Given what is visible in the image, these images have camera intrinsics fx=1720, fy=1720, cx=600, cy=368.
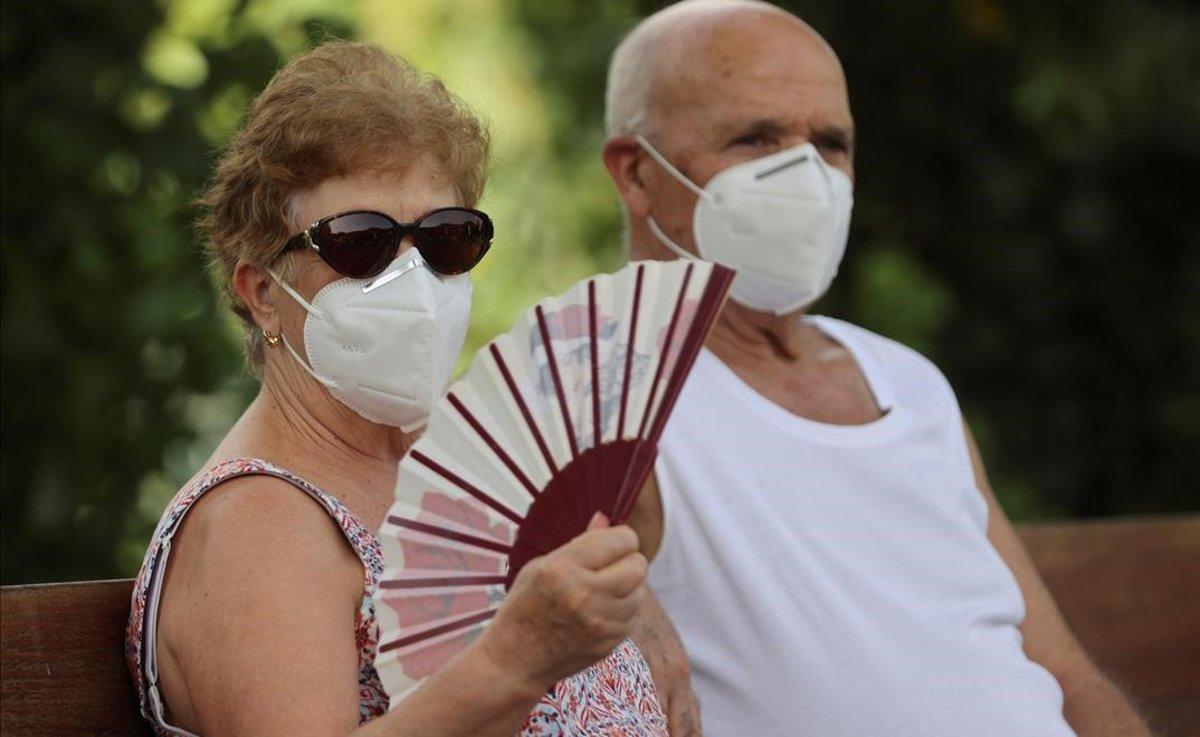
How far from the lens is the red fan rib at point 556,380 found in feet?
6.08

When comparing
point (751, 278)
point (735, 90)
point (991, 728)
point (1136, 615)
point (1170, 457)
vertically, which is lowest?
point (1170, 457)

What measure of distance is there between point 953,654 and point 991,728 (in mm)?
128

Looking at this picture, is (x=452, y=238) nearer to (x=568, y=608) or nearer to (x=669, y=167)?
Result: (x=568, y=608)

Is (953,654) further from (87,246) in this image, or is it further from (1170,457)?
(1170,457)

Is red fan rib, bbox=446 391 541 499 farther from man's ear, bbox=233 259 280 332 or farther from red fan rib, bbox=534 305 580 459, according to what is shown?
man's ear, bbox=233 259 280 332

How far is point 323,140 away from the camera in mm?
2146

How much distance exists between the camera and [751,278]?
2.98m

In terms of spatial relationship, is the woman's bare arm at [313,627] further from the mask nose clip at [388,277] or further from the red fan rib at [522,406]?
the mask nose clip at [388,277]

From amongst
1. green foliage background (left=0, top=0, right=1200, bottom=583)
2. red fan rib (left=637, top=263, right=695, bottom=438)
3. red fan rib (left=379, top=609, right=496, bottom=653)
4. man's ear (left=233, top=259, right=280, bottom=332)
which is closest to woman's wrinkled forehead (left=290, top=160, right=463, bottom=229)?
man's ear (left=233, top=259, right=280, bottom=332)

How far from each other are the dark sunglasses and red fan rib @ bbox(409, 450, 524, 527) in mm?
360

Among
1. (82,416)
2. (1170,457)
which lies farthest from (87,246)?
(1170,457)

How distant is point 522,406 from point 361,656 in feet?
1.31

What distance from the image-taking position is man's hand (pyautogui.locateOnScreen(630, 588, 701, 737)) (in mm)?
2482

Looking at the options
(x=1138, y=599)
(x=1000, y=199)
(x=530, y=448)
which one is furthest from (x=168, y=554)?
(x=1000, y=199)
